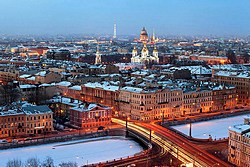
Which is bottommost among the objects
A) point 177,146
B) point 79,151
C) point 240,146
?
point 79,151

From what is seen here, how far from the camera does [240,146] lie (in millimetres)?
28266

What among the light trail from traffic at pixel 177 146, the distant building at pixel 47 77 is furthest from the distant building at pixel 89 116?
the distant building at pixel 47 77

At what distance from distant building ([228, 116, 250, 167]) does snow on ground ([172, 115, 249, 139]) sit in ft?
23.6

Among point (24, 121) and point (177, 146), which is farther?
point (24, 121)

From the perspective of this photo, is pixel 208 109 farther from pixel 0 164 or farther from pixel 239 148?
pixel 0 164

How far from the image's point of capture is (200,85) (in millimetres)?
50500

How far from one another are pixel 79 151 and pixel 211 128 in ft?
43.1

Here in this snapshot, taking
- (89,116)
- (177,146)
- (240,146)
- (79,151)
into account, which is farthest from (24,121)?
(240,146)

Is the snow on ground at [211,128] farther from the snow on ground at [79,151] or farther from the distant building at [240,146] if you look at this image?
the distant building at [240,146]

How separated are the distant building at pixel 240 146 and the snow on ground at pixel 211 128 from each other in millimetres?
7198

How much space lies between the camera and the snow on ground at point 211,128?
37531 mm

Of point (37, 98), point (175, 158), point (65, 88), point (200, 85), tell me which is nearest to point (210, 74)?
point (200, 85)

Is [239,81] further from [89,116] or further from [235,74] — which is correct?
[89,116]

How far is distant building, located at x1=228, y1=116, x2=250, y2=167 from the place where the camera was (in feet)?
90.9
